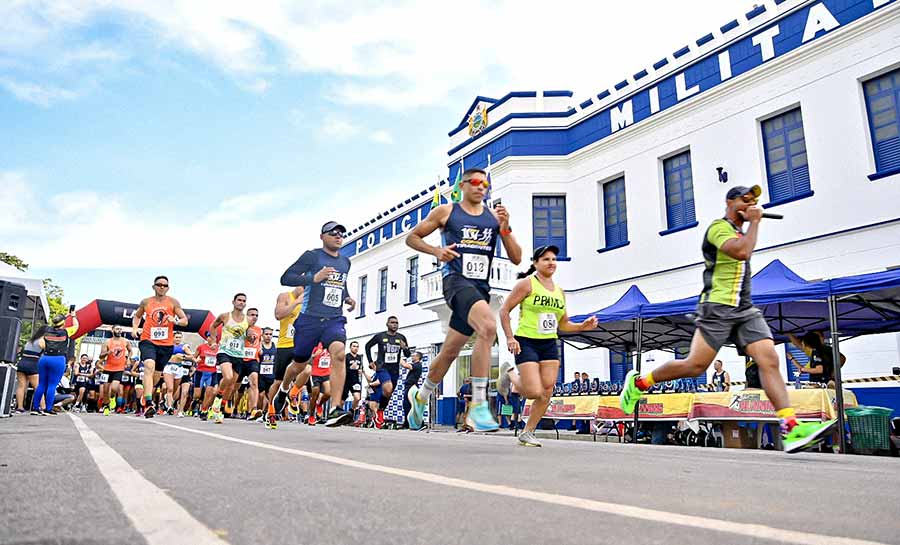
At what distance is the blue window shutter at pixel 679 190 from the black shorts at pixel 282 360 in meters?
11.8

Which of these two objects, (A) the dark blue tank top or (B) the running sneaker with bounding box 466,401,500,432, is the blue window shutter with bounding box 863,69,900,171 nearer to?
(A) the dark blue tank top

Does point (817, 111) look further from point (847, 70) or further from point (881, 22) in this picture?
point (881, 22)

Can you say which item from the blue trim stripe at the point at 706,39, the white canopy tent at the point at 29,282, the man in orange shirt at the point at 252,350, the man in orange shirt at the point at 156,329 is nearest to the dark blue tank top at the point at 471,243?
the man in orange shirt at the point at 156,329

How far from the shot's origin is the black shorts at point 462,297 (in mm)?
5504

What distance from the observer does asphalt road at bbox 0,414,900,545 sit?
1400 mm

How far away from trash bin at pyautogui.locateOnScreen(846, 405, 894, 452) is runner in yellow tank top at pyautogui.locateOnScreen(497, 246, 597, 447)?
14.7ft

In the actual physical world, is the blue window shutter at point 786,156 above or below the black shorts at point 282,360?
above

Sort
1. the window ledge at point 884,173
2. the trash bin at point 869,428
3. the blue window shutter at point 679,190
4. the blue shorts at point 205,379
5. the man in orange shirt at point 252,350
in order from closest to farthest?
the trash bin at point 869,428, the man in orange shirt at point 252,350, the window ledge at point 884,173, the blue shorts at point 205,379, the blue window shutter at point 679,190

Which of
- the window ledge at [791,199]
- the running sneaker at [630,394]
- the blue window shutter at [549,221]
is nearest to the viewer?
the running sneaker at [630,394]

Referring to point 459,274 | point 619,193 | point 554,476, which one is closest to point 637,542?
point 554,476

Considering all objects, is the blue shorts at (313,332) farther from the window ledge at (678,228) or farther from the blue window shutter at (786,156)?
the window ledge at (678,228)

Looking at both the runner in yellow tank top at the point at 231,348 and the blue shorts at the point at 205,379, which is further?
the blue shorts at the point at 205,379

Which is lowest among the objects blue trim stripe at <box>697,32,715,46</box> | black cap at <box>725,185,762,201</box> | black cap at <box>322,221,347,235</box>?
black cap at <box>725,185,762,201</box>

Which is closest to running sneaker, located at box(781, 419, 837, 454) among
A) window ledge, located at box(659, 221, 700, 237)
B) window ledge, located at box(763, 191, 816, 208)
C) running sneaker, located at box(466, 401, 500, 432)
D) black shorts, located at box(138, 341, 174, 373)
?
running sneaker, located at box(466, 401, 500, 432)
